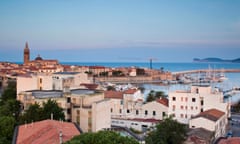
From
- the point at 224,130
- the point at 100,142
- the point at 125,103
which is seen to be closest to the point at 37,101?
the point at 125,103

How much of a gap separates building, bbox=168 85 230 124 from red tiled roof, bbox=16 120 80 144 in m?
11.8

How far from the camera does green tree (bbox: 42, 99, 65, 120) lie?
1576cm

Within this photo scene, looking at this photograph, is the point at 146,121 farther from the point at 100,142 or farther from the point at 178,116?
the point at 100,142

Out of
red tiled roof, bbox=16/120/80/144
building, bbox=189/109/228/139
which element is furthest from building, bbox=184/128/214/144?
red tiled roof, bbox=16/120/80/144

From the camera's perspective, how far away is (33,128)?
465 inches

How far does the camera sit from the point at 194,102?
22.0 m

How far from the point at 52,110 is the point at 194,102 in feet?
35.0

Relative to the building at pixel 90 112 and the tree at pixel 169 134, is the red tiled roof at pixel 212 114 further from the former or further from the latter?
the building at pixel 90 112

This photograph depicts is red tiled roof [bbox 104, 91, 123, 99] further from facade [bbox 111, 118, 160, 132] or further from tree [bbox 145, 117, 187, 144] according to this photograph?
tree [bbox 145, 117, 187, 144]

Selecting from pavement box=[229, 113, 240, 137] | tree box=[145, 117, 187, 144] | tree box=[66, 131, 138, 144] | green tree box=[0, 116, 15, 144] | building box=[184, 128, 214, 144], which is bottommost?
pavement box=[229, 113, 240, 137]

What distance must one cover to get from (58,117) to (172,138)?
19.2 feet

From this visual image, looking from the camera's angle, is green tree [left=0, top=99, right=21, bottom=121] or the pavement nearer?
green tree [left=0, top=99, right=21, bottom=121]

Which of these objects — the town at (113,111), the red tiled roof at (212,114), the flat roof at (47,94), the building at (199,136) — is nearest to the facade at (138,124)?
the town at (113,111)

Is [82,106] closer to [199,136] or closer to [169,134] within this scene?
[169,134]
